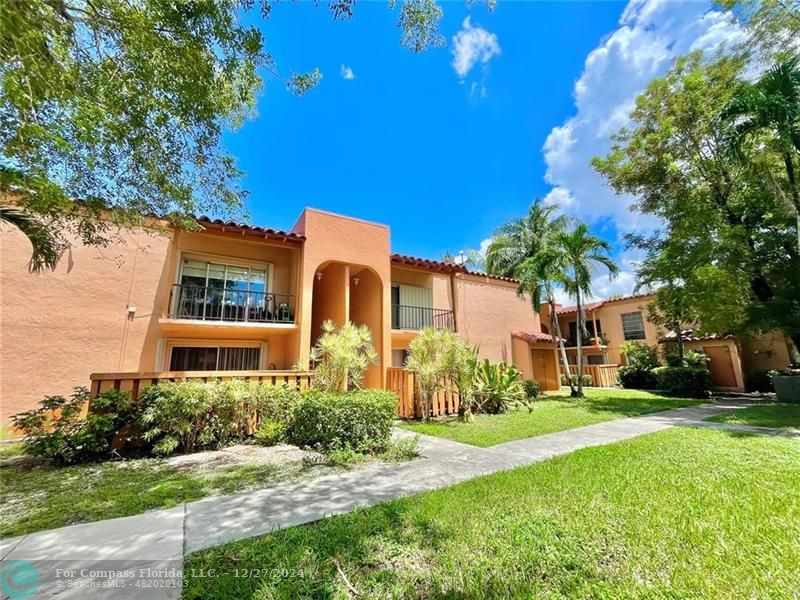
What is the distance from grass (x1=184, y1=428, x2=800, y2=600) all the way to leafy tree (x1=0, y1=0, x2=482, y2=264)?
5492 mm

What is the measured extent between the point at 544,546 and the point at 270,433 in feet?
20.7

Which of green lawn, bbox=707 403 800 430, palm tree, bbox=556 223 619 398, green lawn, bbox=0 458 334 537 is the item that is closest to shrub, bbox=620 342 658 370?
palm tree, bbox=556 223 619 398

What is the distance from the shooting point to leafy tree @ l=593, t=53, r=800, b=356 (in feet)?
38.7

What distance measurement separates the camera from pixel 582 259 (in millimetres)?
15227

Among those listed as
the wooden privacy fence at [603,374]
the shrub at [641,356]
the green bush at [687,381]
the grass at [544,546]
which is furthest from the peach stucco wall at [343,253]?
the shrub at [641,356]

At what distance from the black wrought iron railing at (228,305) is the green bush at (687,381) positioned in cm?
1853

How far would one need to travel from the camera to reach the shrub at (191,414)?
6720 millimetres

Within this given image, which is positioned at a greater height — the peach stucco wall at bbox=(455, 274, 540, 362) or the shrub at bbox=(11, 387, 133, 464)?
the peach stucco wall at bbox=(455, 274, 540, 362)

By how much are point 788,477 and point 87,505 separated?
30.6 ft

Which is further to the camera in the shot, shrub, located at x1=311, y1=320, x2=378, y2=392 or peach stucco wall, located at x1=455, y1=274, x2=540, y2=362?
peach stucco wall, located at x1=455, y1=274, x2=540, y2=362

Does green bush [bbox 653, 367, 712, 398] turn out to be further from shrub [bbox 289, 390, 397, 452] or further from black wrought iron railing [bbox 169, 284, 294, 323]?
black wrought iron railing [bbox 169, 284, 294, 323]

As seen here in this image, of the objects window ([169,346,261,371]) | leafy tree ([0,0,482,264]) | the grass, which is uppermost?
leafy tree ([0,0,482,264])

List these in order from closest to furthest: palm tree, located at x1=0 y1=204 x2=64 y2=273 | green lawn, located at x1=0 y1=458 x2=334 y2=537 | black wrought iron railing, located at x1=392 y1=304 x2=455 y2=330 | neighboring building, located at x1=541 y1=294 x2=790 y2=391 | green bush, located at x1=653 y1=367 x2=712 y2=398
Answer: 1. green lawn, located at x1=0 y1=458 x2=334 y2=537
2. palm tree, located at x1=0 y1=204 x2=64 y2=273
3. black wrought iron railing, located at x1=392 y1=304 x2=455 y2=330
4. green bush, located at x1=653 y1=367 x2=712 y2=398
5. neighboring building, located at x1=541 y1=294 x2=790 y2=391

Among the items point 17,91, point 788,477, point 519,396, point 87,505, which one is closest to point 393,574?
point 87,505
